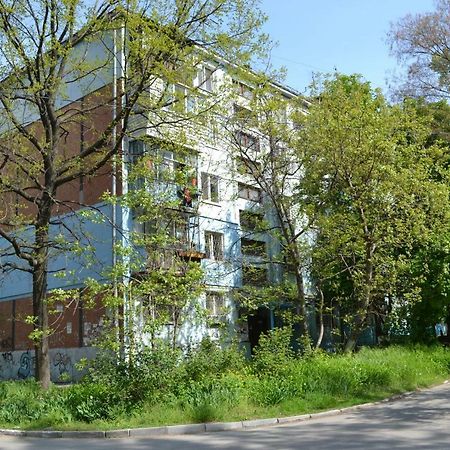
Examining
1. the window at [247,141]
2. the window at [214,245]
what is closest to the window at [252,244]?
the window at [214,245]

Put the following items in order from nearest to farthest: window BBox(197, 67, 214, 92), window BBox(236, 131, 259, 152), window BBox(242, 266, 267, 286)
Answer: window BBox(197, 67, 214, 92) → window BBox(236, 131, 259, 152) → window BBox(242, 266, 267, 286)

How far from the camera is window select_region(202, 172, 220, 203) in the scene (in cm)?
2631

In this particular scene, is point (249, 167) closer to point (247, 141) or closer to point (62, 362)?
point (247, 141)

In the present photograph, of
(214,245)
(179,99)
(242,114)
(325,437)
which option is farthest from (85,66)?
(214,245)

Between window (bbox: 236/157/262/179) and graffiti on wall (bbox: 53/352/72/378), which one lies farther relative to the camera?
graffiti on wall (bbox: 53/352/72/378)

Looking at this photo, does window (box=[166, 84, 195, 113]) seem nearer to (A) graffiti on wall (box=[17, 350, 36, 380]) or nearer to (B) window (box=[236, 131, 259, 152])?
(B) window (box=[236, 131, 259, 152])

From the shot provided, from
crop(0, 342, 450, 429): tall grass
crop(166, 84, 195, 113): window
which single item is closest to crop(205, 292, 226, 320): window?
crop(0, 342, 450, 429): tall grass

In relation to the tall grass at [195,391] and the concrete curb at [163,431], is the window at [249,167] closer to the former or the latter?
the tall grass at [195,391]

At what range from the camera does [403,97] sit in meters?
26.7

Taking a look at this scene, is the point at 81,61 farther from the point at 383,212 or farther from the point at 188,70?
the point at 383,212

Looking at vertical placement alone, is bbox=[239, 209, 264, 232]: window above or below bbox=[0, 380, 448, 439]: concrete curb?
above

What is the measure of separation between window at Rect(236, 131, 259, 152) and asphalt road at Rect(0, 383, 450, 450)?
12.9 meters

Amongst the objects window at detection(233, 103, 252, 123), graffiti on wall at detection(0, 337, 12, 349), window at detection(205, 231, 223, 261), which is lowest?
graffiti on wall at detection(0, 337, 12, 349)

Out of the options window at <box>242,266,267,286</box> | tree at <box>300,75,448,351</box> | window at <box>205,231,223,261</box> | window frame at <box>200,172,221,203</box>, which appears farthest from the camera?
window at <box>205,231,223,261</box>
